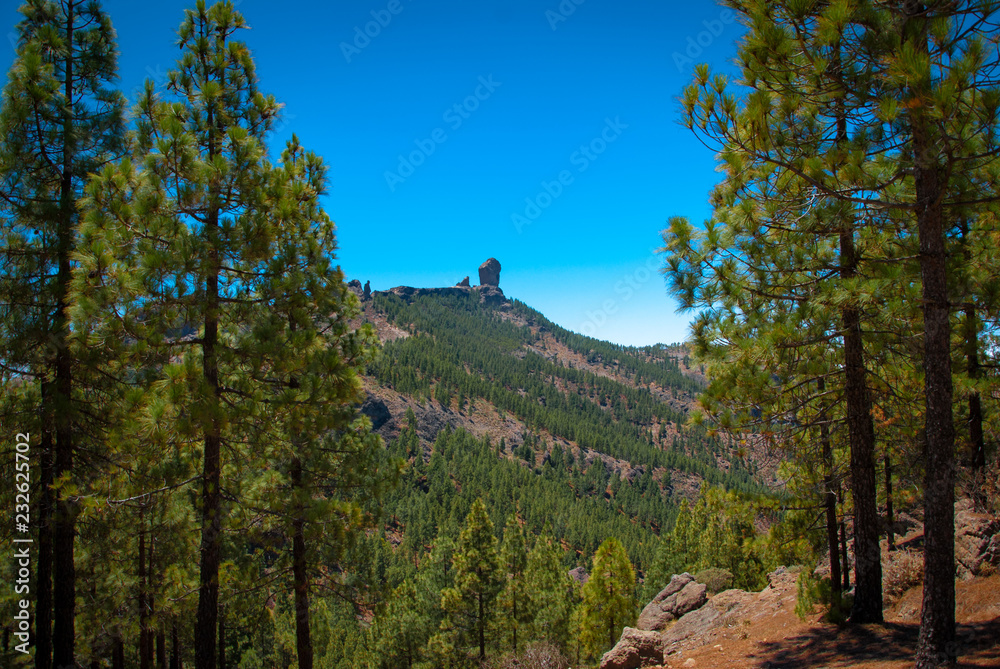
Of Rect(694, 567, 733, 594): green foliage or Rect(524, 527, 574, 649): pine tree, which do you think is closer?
Rect(694, 567, 733, 594): green foliage

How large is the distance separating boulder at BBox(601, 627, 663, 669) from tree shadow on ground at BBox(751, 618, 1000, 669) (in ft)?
7.24

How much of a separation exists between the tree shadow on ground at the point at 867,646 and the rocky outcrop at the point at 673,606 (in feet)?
31.5

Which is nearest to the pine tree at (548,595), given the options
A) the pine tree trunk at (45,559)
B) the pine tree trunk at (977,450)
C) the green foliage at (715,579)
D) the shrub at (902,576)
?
the green foliage at (715,579)

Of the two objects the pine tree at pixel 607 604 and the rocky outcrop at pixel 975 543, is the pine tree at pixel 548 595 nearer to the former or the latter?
the pine tree at pixel 607 604

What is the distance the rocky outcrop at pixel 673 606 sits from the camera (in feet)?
50.8

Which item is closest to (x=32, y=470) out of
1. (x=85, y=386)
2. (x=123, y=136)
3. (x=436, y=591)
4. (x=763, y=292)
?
(x=85, y=386)

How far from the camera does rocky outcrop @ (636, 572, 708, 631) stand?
15469mm

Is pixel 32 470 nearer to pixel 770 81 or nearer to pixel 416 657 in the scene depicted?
pixel 770 81

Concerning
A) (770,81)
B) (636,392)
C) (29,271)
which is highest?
(770,81)

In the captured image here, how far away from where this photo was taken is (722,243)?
6.30m

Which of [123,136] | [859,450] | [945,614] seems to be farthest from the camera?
[123,136]

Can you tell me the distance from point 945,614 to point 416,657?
76.3ft

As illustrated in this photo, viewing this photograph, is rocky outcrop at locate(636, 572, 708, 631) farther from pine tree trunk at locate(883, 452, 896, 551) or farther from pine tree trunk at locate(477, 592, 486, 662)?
pine tree trunk at locate(883, 452, 896, 551)

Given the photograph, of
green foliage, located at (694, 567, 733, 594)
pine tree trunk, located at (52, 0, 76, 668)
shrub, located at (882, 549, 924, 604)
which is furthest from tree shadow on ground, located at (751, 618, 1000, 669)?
green foliage, located at (694, 567, 733, 594)
